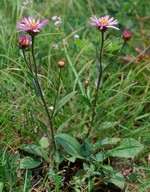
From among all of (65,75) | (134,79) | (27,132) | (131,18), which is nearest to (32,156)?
(27,132)

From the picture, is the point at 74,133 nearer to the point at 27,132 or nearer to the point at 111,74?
the point at 27,132

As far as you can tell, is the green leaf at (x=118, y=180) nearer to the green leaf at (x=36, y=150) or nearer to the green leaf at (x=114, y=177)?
the green leaf at (x=114, y=177)

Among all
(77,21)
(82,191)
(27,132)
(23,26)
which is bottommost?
(82,191)

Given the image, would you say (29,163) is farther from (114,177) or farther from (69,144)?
(114,177)

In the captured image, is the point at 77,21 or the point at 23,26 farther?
the point at 77,21

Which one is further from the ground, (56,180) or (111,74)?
(111,74)

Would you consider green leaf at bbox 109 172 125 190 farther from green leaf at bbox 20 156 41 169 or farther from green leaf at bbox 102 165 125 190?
green leaf at bbox 20 156 41 169

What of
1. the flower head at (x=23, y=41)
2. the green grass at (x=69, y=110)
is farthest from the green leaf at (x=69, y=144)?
the flower head at (x=23, y=41)
